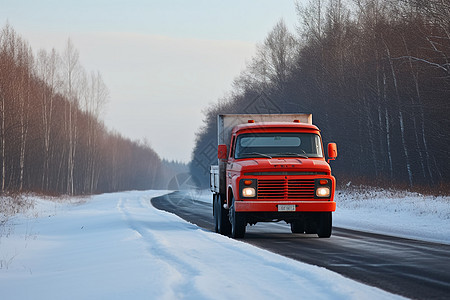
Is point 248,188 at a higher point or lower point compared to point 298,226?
higher

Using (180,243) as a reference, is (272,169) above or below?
above

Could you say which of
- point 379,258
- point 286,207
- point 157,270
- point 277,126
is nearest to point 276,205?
point 286,207

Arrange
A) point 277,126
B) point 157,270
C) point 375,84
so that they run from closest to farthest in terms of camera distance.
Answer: point 157,270, point 277,126, point 375,84

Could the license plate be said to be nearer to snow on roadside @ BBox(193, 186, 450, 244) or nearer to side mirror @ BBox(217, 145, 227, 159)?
side mirror @ BBox(217, 145, 227, 159)

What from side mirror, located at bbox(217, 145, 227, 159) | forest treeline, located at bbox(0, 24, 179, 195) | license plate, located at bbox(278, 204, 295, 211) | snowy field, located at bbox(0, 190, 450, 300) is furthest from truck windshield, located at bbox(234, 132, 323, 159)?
forest treeline, located at bbox(0, 24, 179, 195)

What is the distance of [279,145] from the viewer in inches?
587

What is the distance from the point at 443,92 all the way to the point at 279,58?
3725 centimetres

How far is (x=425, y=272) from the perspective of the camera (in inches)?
335

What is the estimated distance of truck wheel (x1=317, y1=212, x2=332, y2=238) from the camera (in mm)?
14575

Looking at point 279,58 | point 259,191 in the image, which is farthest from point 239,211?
point 279,58

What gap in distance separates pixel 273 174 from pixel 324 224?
2083 millimetres

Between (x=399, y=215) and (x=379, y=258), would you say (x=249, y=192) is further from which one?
(x=399, y=215)

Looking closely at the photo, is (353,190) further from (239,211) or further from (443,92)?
(239,211)

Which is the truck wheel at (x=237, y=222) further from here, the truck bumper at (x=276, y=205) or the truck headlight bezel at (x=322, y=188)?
the truck headlight bezel at (x=322, y=188)
